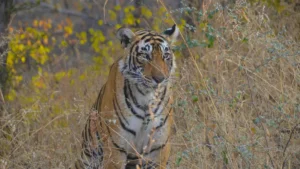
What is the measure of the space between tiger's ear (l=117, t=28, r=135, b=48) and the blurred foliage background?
34cm

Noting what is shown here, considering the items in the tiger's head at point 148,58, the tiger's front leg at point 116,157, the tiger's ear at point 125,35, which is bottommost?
the tiger's front leg at point 116,157

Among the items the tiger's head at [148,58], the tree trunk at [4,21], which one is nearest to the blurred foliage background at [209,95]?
the tree trunk at [4,21]

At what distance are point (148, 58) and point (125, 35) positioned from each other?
1.03ft

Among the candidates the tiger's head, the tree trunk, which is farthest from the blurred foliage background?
the tiger's head

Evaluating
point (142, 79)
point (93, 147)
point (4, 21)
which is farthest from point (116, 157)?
point (4, 21)

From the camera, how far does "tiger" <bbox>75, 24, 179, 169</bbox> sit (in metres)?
5.70

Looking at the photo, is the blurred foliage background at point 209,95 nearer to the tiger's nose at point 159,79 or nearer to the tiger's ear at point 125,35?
the tiger's nose at point 159,79

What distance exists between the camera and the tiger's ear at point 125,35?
5973mm

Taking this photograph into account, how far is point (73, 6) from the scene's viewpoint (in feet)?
62.5

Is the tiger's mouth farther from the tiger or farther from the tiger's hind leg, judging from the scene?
the tiger's hind leg

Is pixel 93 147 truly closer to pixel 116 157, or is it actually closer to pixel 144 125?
pixel 116 157

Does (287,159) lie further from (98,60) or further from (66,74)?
(98,60)

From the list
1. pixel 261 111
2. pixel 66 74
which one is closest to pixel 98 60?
pixel 66 74

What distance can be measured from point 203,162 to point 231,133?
0.27m
